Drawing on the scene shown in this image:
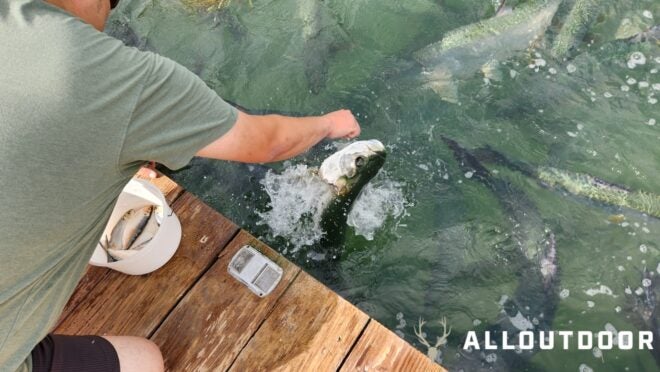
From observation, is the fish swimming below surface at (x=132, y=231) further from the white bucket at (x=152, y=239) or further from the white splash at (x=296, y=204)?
the white splash at (x=296, y=204)

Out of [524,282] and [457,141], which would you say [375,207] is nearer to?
[457,141]

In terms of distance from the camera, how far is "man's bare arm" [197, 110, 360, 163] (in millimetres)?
1689

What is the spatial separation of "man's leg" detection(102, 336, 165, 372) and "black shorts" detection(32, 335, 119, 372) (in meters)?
0.03

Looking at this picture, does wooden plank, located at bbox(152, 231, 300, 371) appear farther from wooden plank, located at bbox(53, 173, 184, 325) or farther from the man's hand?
the man's hand

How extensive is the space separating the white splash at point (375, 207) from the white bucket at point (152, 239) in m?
1.04

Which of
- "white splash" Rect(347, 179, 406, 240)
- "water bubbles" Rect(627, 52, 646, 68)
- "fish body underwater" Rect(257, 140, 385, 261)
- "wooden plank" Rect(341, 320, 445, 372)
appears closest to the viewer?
"wooden plank" Rect(341, 320, 445, 372)

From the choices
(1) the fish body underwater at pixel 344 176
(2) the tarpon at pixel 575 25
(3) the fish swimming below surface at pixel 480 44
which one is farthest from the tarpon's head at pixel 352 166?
(2) the tarpon at pixel 575 25

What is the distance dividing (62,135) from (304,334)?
125 cm

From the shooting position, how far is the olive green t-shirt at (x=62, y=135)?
4.21ft

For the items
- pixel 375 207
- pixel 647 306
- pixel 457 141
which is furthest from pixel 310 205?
pixel 647 306

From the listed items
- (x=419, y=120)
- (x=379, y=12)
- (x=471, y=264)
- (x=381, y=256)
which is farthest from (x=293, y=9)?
(x=471, y=264)

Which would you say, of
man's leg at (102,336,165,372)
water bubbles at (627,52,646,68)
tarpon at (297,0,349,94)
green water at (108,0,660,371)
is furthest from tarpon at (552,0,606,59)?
man's leg at (102,336,165,372)

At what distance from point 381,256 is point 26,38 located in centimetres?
204

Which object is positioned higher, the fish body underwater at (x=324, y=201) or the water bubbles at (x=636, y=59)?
the water bubbles at (x=636, y=59)
